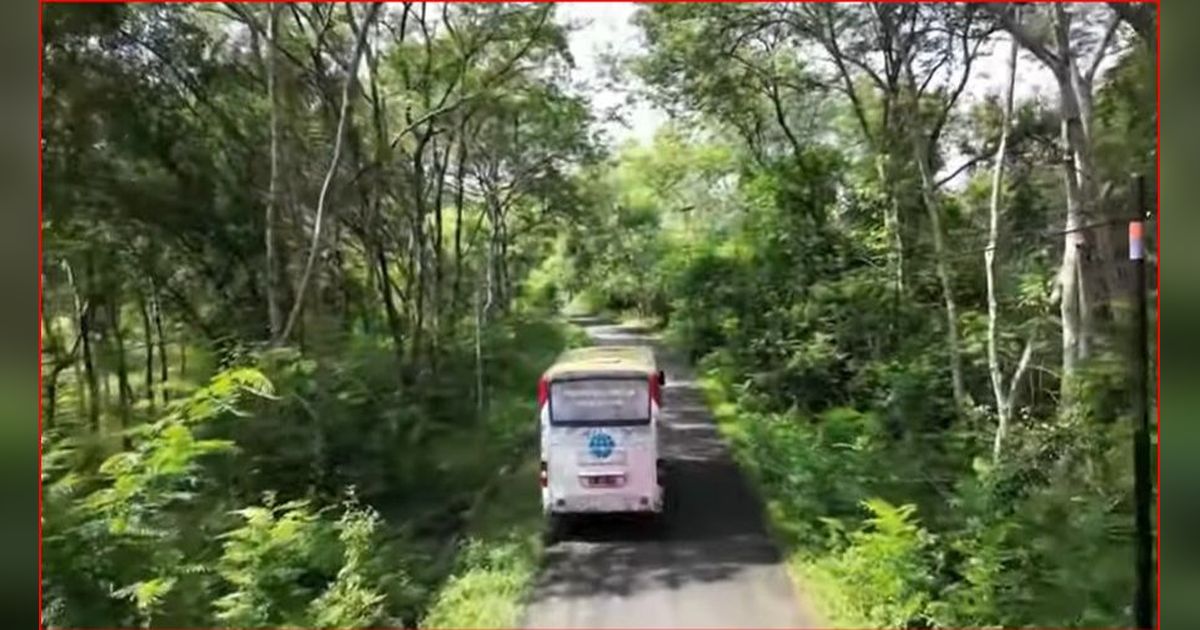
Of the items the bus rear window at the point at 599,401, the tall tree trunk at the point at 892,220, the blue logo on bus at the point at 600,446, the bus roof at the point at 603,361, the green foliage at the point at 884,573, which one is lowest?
the green foliage at the point at 884,573

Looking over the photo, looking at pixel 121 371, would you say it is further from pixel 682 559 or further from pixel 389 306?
pixel 682 559

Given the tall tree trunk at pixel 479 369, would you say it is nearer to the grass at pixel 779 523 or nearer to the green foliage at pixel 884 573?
the grass at pixel 779 523

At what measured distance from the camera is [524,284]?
3.60 m

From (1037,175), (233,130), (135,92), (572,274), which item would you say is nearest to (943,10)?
(1037,175)

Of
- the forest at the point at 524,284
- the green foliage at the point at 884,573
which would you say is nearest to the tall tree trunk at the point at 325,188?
the forest at the point at 524,284

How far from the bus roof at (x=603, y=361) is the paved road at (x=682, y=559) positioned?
0.03 metres

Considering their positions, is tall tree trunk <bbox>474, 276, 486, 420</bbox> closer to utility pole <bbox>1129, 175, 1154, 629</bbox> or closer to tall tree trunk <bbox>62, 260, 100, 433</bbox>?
tall tree trunk <bbox>62, 260, 100, 433</bbox>

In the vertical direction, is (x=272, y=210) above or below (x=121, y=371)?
above

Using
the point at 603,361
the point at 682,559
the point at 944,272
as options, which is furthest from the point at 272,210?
the point at 944,272

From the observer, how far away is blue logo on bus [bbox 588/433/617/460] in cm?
353

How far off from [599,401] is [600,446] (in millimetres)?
125

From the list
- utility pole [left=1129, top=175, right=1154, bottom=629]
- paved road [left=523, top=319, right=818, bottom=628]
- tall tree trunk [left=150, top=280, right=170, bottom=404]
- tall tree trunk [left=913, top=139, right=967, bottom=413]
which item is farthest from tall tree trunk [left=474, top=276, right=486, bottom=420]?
utility pole [left=1129, top=175, right=1154, bottom=629]

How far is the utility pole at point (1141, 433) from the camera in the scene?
11.0ft

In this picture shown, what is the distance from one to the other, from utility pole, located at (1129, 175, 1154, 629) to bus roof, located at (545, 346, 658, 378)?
1.28 m
